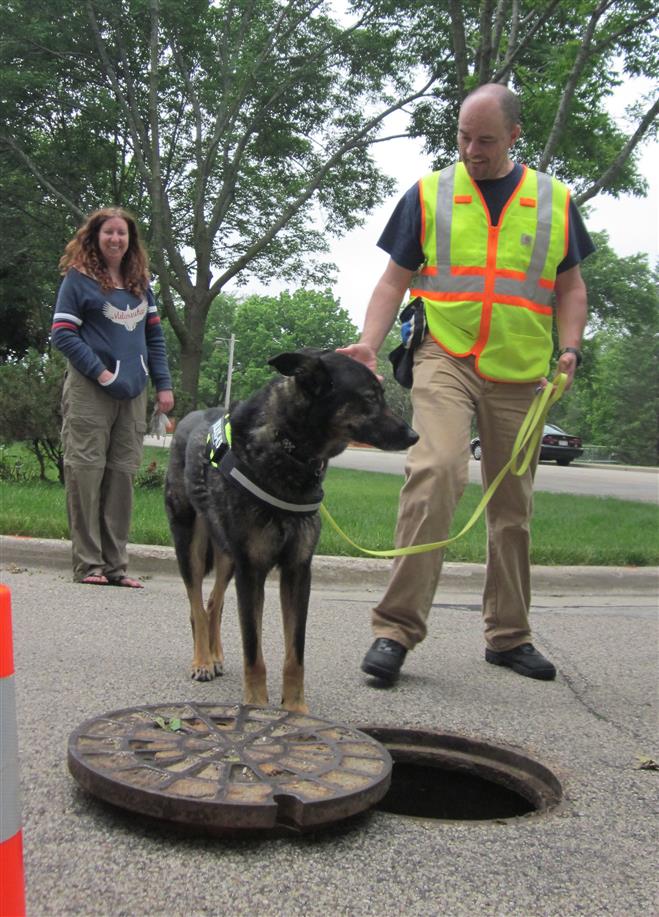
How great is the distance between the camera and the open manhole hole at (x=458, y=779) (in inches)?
115

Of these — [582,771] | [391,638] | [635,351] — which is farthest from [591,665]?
[635,351]

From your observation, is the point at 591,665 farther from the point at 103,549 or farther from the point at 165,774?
the point at 103,549

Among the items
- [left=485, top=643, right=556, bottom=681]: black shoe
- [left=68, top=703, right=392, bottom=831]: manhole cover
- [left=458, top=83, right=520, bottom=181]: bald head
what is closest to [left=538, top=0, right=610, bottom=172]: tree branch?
[left=458, top=83, right=520, bottom=181]: bald head

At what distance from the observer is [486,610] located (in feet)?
14.0

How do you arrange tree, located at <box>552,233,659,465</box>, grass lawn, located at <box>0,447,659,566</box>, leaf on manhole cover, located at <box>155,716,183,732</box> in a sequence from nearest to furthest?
leaf on manhole cover, located at <box>155,716,183,732</box> < grass lawn, located at <box>0,447,659,566</box> < tree, located at <box>552,233,659,465</box>

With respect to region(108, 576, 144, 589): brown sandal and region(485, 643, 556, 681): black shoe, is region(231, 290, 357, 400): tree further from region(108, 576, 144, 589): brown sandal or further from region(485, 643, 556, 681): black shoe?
region(485, 643, 556, 681): black shoe

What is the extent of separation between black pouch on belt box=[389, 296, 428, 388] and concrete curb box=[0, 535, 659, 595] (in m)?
2.36

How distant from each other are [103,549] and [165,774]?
3.84 meters

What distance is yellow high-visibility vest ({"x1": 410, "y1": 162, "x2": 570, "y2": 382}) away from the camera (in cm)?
386

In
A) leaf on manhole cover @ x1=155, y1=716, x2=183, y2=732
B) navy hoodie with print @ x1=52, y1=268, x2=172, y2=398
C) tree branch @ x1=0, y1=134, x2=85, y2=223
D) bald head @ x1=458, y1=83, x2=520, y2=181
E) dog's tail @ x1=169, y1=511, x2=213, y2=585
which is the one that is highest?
tree branch @ x1=0, y1=134, x2=85, y2=223

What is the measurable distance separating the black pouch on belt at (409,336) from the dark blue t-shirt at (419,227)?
206mm

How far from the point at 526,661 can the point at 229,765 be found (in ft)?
6.64

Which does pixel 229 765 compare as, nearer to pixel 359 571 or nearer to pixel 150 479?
pixel 359 571

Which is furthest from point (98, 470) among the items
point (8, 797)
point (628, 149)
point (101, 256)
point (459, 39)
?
point (459, 39)
